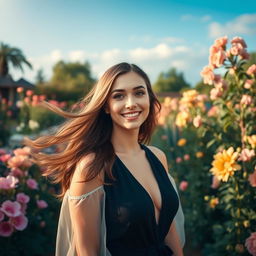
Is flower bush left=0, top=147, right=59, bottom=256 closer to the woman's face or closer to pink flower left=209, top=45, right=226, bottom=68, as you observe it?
the woman's face

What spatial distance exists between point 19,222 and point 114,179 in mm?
1281

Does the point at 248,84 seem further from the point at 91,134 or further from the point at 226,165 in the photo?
the point at 91,134

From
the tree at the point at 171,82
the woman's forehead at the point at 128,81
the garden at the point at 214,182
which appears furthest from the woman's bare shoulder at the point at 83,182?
the tree at the point at 171,82

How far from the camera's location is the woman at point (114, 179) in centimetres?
140

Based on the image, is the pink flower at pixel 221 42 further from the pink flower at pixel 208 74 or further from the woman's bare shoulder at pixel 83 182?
the woman's bare shoulder at pixel 83 182

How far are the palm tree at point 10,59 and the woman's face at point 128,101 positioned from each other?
19533mm

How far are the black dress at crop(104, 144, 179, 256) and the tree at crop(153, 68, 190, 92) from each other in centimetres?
4917

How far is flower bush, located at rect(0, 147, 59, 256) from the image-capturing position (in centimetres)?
236

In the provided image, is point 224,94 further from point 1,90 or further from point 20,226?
point 1,90

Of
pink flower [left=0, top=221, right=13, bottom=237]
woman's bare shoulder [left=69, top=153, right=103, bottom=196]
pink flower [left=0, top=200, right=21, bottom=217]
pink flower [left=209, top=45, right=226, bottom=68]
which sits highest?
pink flower [left=209, top=45, right=226, bottom=68]

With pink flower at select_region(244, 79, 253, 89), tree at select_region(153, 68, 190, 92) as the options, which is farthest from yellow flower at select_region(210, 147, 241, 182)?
tree at select_region(153, 68, 190, 92)

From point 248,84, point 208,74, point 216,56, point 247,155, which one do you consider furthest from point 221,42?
point 247,155

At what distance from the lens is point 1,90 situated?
20.8 metres

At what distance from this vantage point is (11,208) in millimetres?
2326
